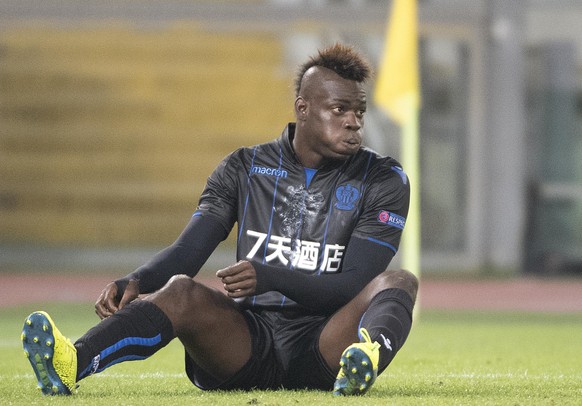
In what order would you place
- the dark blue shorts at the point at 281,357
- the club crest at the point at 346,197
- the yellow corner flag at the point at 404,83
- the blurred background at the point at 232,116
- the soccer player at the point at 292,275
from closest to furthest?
the soccer player at the point at 292,275, the dark blue shorts at the point at 281,357, the club crest at the point at 346,197, the yellow corner flag at the point at 404,83, the blurred background at the point at 232,116

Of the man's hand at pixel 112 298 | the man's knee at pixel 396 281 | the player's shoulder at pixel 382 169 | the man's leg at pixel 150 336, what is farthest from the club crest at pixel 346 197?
the man's hand at pixel 112 298

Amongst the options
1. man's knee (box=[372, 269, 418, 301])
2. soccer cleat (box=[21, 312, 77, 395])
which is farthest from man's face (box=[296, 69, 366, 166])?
soccer cleat (box=[21, 312, 77, 395])

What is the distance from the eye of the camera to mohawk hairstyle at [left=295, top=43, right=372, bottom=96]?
209 inches

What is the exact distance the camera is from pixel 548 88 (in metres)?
19.2

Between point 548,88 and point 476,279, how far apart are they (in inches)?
128

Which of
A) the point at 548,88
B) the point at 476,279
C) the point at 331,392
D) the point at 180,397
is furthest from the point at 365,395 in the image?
the point at 548,88

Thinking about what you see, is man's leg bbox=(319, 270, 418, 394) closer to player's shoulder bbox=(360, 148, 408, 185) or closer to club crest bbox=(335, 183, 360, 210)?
club crest bbox=(335, 183, 360, 210)

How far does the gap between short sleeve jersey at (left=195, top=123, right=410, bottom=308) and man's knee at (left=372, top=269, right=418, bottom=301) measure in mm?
167

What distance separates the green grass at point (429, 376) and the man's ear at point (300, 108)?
118 cm

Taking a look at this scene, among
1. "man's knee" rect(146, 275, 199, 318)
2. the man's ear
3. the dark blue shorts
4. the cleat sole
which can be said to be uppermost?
the man's ear

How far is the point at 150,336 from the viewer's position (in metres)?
4.90

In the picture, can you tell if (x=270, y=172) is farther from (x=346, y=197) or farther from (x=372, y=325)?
(x=372, y=325)

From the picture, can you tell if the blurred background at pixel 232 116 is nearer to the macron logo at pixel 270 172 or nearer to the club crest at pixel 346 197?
the macron logo at pixel 270 172

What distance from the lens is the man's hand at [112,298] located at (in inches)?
196
